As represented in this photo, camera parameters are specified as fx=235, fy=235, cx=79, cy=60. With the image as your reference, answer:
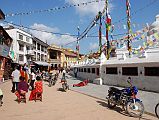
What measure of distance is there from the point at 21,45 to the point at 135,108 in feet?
141

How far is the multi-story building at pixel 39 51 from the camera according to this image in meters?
58.5

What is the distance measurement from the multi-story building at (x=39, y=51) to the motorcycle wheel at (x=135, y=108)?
4922 centimetres

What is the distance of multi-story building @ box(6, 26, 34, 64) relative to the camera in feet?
151

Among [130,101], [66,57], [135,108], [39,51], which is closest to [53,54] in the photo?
[66,57]

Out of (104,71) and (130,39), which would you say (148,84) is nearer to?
(130,39)

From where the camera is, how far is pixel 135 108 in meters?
9.34

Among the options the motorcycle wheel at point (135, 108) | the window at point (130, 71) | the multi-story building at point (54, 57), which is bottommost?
the motorcycle wheel at point (135, 108)

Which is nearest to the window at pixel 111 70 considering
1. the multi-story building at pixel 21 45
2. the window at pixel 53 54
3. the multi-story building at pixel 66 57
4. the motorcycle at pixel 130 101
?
the motorcycle at pixel 130 101

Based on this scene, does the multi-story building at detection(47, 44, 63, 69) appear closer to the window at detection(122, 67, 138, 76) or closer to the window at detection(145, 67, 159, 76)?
the window at detection(122, 67, 138, 76)

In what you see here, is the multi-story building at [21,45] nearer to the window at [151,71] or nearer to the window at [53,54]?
the window at [53,54]

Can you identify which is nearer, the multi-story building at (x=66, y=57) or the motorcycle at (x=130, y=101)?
the motorcycle at (x=130, y=101)

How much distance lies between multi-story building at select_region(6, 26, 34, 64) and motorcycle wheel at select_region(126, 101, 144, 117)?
35.8 metres

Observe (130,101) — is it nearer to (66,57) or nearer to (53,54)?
(53,54)

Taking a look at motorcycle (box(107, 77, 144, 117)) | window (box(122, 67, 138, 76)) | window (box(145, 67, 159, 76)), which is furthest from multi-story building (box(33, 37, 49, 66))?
motorcycle (box(107, 77, 144, 117))
